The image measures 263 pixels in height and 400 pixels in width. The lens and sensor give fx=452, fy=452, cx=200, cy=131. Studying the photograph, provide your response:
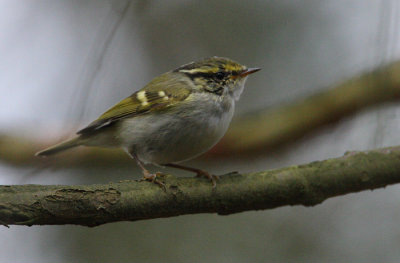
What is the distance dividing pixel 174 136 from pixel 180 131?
61 mm

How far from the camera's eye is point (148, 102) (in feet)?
12.6

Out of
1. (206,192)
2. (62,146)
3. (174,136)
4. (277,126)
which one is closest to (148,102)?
(174,136)

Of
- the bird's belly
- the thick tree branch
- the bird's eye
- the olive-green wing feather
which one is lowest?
the thick tree branch

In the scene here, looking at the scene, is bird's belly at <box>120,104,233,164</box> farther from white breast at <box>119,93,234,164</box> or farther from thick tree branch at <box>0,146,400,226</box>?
thick tree branch at <box>0,146,400,226</box>

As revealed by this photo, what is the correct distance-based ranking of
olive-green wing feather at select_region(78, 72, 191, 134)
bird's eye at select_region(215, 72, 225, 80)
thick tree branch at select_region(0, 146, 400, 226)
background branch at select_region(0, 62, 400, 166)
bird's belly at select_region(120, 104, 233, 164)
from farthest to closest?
background branch at select_region(0, 62, 400, 166) < bird's eye at select_region(215, 72, 225, 80) < olive-green wing feather at select_region(78, 72, 191, 134) < bird's belly at select_region(120, 104, 233, 164) < thick tree branch at select_region(0, 146, 400, 226)

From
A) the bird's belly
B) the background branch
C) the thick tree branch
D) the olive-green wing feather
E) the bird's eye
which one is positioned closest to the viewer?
the thick tree branch

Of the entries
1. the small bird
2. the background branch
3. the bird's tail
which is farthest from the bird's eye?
the bird's tail

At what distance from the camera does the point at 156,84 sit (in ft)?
13.6

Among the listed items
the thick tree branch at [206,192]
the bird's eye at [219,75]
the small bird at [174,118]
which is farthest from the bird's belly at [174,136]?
the thick tree branch at [206,192]

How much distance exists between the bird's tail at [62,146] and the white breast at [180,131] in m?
0.53

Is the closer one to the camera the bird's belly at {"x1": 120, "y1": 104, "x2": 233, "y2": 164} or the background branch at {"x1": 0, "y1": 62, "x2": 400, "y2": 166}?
the bird's belly at {"x1": 120, "y1": 104, "x2": 233, "y2": 164}

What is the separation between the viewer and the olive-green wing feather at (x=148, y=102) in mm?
3744

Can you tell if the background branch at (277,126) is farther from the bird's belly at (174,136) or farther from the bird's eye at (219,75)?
the bird's eye at (219,75)

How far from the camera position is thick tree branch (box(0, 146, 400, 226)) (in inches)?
A: 96.0
